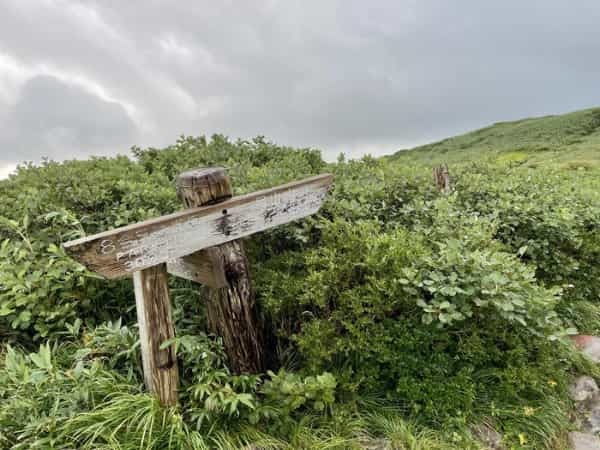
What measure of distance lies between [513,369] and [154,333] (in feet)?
7.82

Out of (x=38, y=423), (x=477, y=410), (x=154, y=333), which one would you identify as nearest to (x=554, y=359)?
(x=477, y=410)

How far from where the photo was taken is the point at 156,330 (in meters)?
2.47

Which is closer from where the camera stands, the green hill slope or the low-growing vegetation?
the low-growing vegetation

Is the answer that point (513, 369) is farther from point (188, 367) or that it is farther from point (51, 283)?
point (51, 283)

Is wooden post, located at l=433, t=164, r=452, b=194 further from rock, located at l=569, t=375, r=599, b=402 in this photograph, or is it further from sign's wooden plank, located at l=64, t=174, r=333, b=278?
sign's wooden plank, located at l=64, t=174, r=333, b=278

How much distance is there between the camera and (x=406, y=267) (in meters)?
2.88

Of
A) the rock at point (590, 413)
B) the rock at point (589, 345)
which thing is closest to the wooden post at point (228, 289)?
the rock at point (590, 413)

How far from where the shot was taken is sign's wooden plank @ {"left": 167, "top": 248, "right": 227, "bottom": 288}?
268 centimetres

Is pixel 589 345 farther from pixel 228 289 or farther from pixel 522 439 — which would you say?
pixel 228 289

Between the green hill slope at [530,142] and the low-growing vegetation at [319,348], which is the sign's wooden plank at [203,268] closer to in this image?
the low-growing vegetation at [319,348]

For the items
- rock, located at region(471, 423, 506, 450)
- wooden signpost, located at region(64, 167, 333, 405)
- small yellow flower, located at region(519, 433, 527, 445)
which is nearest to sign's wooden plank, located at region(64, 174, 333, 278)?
wooden signpost, located at region(64, 167, 333, 405)

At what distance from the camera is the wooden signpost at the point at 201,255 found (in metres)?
2.20

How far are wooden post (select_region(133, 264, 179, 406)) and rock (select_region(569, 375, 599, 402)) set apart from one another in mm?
Answer: 3183

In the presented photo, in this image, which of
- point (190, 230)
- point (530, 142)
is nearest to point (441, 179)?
point (190, 230)
